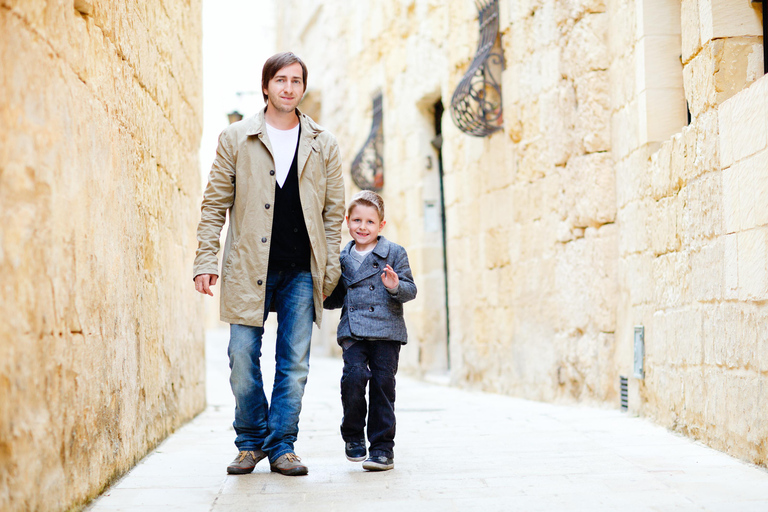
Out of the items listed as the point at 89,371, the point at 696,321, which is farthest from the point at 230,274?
the point at 696,321

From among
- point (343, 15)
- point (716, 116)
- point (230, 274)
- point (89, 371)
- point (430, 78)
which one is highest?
point (343, 15)

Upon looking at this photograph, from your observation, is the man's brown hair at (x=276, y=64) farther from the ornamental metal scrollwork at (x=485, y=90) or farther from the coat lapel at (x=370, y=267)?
the ornamental metal scrollwork at (x=485, y=90)

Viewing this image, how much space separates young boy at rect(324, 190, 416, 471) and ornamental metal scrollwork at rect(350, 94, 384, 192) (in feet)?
22.0

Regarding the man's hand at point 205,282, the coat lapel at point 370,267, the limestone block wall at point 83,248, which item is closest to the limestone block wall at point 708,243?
the coat lapel at point 370,267

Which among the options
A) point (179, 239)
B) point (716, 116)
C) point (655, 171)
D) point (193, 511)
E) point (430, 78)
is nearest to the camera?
point (193, 511)

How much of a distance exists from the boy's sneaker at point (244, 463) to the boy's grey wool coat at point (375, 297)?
56cm

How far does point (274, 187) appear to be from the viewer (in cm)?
327

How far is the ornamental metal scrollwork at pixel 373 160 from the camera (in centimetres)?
1014

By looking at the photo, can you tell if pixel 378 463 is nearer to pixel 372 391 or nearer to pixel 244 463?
pixel 372 391

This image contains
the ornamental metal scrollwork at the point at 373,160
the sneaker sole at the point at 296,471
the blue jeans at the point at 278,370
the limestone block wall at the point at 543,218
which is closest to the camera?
the sneaker sole at the point at 296,471

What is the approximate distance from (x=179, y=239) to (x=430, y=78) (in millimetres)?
4333

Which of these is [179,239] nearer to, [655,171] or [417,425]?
[417,425]

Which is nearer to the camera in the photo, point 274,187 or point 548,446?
point 274,187

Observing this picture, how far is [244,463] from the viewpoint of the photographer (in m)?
3.21
